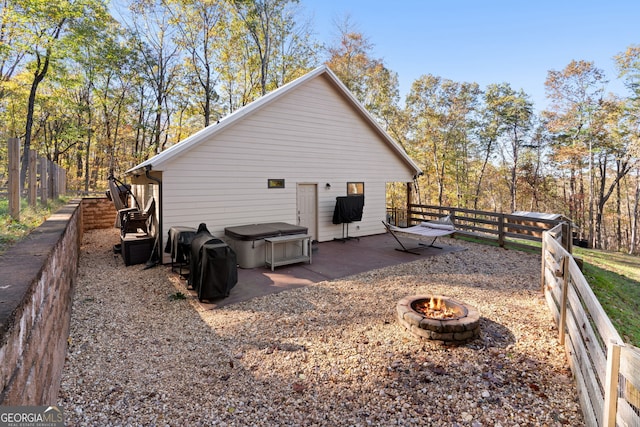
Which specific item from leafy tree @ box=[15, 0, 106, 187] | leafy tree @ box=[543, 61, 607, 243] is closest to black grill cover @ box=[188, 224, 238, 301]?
leafy tree @ box=[15, 0, 106, 187]

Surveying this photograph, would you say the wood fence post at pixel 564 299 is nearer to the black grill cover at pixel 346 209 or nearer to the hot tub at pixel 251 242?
the hot tub at pixel 251 242

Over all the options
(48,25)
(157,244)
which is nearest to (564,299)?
(157,244)

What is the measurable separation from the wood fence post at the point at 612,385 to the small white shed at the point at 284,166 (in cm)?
737

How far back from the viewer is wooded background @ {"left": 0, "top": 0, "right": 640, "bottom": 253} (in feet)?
59.7

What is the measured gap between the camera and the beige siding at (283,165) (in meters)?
7.47

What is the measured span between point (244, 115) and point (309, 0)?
14.7 m

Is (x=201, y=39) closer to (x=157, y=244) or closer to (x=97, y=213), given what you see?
(x=97, y=213)

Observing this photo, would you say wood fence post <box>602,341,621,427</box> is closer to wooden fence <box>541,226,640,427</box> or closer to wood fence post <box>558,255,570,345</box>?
wooden fence <box>541,226,640,427</box>

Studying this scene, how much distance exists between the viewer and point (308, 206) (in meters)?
9.71

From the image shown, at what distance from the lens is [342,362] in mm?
3305

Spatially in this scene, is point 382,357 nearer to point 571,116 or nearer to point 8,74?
point 8,74

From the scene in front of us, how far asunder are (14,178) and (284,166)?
18.7 feet

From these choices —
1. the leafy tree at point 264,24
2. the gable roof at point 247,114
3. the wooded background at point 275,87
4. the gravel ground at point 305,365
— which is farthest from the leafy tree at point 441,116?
the gravel ground at point 305,365

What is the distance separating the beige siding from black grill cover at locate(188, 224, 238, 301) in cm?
260
